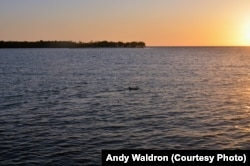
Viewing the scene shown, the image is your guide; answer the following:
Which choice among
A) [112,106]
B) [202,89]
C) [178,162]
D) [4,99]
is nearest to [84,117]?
[112,106]

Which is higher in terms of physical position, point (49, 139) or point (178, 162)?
point (178, 162)

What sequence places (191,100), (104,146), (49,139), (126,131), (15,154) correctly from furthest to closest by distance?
(191,100)
(126,131)
(49,139)
(104,146)
(15,154)

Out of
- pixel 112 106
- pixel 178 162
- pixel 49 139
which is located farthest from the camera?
pixel 112 106

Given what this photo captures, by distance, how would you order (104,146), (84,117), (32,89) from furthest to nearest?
(32,89) < (84,117) < (104,146)

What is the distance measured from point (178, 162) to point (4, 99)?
4121 centimetres

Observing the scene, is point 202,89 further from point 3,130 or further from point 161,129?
point 3,130

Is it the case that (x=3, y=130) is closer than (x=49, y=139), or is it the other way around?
(x=49, y=139)

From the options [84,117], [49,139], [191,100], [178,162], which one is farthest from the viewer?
[191,100]

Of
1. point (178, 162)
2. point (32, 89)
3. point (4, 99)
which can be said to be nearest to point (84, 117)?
point (4, 99)

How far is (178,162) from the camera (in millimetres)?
18453

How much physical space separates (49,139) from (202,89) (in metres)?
41.2

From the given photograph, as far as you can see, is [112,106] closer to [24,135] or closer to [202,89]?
[24,135]

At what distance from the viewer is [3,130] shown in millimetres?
34469

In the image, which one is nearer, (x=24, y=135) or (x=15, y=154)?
(x=15, y=154)
